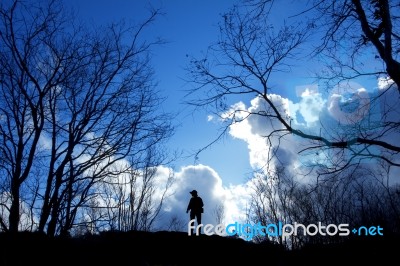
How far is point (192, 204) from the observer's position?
12664 millimetres

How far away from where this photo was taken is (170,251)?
9680mm

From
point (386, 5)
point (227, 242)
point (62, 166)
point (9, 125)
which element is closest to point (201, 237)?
point (227, 242)

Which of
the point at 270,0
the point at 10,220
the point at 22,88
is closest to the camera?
the point at 270,0

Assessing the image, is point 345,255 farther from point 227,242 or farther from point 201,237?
point 201,237

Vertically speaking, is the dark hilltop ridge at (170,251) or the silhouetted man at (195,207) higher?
the silhouetted man at (195,207)

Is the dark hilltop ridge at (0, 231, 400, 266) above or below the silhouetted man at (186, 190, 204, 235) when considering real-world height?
below

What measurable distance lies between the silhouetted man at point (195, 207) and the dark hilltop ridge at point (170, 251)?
3.72ft

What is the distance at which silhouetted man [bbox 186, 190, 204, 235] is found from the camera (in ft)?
41.4

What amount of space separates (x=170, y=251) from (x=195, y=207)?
3.10 metres

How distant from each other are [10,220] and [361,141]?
10.5 metres

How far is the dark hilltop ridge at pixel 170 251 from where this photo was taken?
7.37 m

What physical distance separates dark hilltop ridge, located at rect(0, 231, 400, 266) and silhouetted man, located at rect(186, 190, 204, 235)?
1.13m

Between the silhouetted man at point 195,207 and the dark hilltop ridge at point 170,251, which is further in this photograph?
the silhouetted man at point 195,207

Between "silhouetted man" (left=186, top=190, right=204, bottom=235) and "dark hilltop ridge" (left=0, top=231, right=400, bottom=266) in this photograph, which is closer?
"dark hilltop ridge" (left=0, top=231, right=400, bottom=266)
